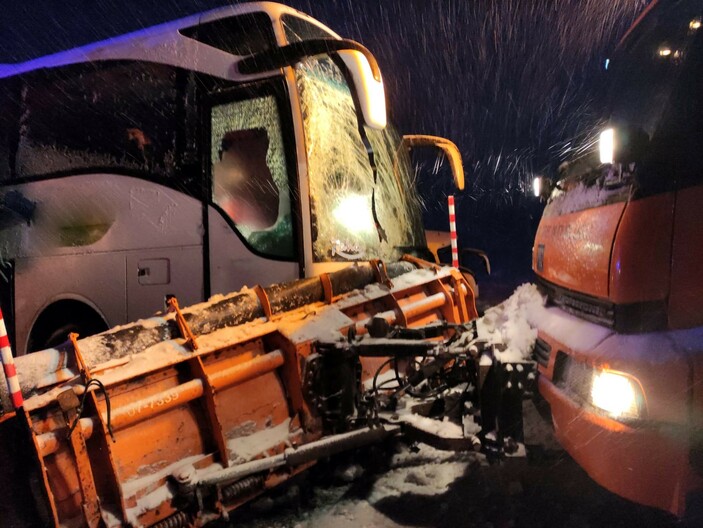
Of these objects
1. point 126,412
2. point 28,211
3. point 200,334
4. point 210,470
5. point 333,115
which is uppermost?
point 333,115

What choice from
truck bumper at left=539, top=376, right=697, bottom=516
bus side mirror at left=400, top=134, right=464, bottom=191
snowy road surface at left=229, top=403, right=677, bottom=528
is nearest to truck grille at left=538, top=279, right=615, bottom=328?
truck bumper at left=539, top=376, right=697, bottom=516

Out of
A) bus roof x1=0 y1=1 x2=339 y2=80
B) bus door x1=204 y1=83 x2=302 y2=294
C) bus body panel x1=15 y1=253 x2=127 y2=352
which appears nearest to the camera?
bus door x1=204 y1=83 x2=302 y2=294

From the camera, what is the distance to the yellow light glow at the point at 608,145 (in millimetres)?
2483

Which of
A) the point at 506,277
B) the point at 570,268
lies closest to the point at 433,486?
the point at 570,268

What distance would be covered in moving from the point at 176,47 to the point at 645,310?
4.47m

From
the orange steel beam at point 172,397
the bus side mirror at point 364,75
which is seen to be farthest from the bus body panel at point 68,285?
the bus side mirror at point 364,75

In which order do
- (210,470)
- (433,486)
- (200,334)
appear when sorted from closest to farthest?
(210,470) → (200,334) → (433,486)

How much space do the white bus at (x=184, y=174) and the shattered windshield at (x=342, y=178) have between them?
2 cm

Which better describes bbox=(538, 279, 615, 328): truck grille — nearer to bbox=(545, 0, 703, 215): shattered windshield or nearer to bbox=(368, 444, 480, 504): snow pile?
bbox=(545, 0, 703, 215): shattered windshield

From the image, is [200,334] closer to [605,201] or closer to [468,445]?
[468,445]

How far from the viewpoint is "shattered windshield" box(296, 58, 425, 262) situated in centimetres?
427

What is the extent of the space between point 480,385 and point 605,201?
1.21 metres

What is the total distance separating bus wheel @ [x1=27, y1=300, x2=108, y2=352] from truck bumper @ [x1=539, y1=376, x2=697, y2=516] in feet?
14.1

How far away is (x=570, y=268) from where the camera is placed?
9.50 feet
